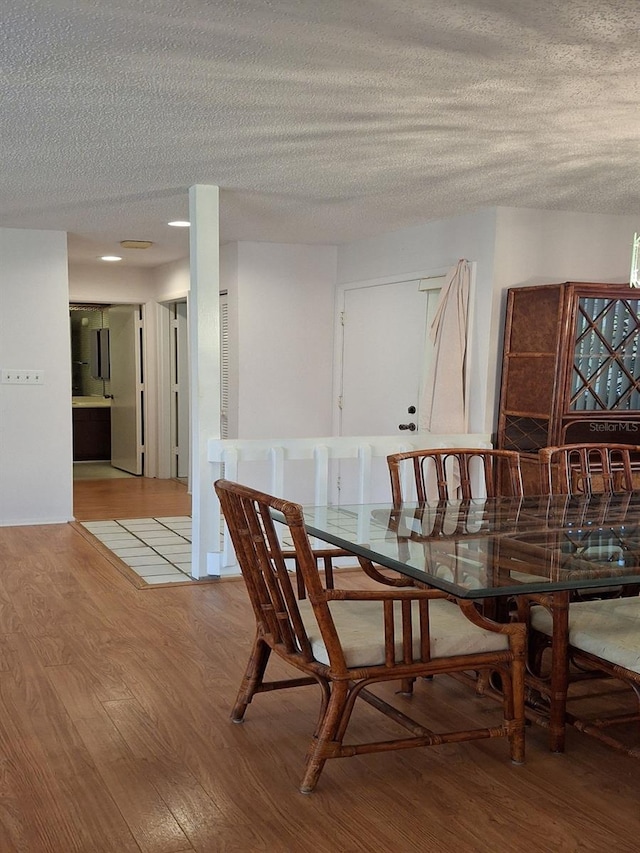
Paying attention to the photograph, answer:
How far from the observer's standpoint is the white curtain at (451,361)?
4941 millimetres

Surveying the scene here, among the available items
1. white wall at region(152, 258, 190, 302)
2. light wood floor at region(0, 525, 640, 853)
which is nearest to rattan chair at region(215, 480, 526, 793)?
light wood floor at region(0, 525, 640, 853)

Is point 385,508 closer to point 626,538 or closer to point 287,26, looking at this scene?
point 626,538

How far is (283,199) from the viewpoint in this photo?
186 inches

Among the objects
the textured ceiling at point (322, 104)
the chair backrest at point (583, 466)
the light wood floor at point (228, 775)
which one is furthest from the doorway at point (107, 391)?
the chair backrest at point (583, 466)

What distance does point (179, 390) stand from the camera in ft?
27.3

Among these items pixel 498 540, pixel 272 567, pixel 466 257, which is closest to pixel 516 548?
pixel 498 540

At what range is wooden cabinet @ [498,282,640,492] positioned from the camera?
14.5ft

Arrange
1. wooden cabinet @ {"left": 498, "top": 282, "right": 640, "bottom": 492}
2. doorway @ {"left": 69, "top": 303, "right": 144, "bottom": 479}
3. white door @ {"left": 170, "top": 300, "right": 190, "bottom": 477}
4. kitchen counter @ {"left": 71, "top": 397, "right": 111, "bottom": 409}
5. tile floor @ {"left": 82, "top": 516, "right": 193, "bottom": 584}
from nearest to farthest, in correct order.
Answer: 1. wooden cabinet @ {"left": 498, "top": 282, "right": 640, "bottom": 492}
2. tile floor @ {"left": 82, "top": 516, "right": 193, "bottom": 584}
3. white door @ {"left": 170, "top": 300, "right": 190, "bottom": 477}
4. doorway @ {"left": 69, "top": 303, "right": 144, "bottom": 479}
5. kitchen counter @ {"left": 71, "top": 397, "right": 111, "bottom": 409}

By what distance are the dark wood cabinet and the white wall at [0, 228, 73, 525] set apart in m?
3.89

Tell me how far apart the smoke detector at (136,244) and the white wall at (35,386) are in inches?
22.8

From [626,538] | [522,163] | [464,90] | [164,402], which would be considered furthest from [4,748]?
[164,402]

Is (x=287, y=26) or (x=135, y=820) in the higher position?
(x=287, y=26)

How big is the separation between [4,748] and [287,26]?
7.39 ft

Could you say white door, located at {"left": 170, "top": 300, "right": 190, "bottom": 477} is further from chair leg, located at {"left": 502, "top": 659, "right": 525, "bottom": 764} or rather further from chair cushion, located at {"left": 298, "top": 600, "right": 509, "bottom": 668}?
chair leg, located at {"left": 502, "top": 659, "right": 525, "bottom": 764}
